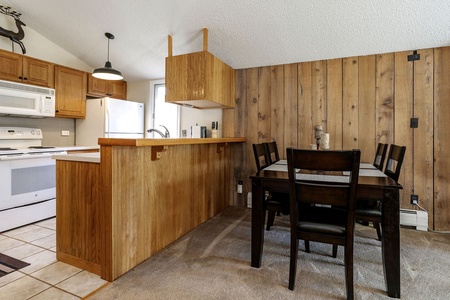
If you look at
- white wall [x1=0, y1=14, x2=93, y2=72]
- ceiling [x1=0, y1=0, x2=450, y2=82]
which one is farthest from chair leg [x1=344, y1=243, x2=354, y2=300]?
white wall [x1=0, y1=14, x2=93, y2=72]

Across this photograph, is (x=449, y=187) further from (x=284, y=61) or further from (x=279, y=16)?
(x=279, y=16)

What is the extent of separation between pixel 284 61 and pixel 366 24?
3.31 feet

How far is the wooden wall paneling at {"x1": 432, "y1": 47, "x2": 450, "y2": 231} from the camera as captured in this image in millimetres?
2602

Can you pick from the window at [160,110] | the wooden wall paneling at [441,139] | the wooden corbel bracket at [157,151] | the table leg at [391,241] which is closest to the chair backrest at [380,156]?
the wooden wall paneling at [441,139]

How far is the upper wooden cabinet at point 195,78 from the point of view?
282 centimetres

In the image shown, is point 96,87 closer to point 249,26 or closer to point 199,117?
point 199,117

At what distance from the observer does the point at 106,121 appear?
3730 millimetres

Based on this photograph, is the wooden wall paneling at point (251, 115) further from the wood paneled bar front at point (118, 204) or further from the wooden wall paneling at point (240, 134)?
the wood paneled bar front at point (118, 204)

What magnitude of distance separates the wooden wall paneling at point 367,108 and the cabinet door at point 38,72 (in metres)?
4.17

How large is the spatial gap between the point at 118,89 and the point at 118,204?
3.34 meters

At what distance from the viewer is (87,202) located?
5.91 ft

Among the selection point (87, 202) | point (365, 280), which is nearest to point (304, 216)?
point (365, 280)

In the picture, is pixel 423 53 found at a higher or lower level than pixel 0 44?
lower

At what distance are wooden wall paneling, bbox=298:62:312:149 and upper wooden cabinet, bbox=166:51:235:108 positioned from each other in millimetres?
1063
